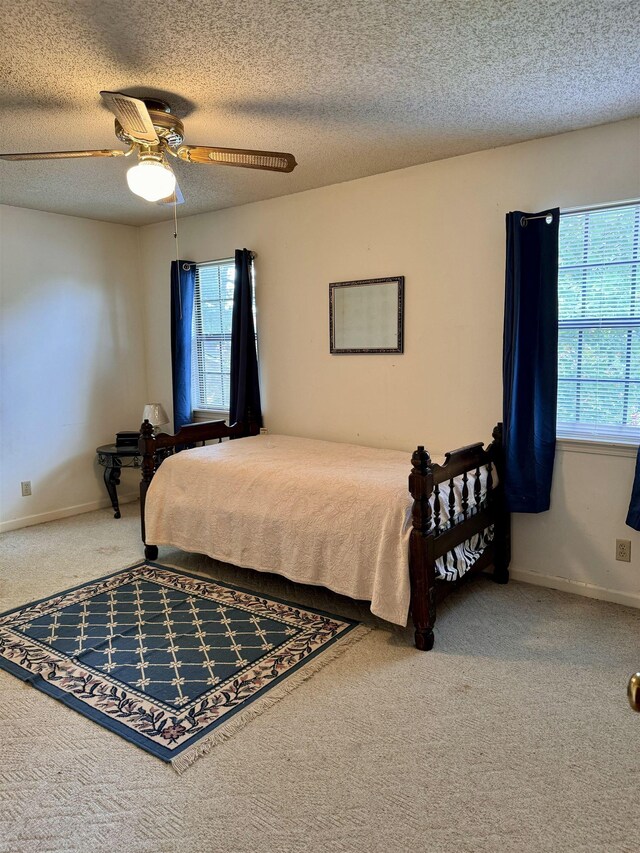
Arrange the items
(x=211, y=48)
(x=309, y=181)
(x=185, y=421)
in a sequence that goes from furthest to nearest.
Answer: (x=185, y=421) → (x=309, y=181) → (x=211, y=48)

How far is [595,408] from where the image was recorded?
312 cm

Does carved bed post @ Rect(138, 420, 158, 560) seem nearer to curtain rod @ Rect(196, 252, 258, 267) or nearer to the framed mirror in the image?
the framed mirror

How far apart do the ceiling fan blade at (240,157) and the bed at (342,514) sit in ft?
4.59

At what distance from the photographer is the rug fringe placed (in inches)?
77.4

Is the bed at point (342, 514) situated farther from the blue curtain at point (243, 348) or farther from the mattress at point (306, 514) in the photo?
the blue curtain at point (243, 348)

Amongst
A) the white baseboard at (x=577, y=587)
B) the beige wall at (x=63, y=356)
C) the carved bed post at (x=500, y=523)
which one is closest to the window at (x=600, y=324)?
the carved bed post at (x=500, y=523)

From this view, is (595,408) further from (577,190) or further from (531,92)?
(531,92)

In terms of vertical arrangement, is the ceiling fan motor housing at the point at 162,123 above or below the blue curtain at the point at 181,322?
above

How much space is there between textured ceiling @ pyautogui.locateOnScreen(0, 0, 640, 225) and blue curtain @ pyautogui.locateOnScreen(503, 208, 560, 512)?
56 centimetres

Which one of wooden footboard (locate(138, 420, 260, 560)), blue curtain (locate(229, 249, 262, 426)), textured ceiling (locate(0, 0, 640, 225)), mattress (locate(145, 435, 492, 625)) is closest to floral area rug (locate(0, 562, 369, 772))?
mattress (locate(145, 435, 492, 625))

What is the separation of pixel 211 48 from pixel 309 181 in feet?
5.99

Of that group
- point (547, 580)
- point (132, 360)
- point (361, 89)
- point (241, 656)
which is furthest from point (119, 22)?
point (132, 360)

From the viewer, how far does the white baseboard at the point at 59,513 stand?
14.8 ft

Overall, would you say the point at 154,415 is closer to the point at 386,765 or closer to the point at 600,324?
the point at 600,324
